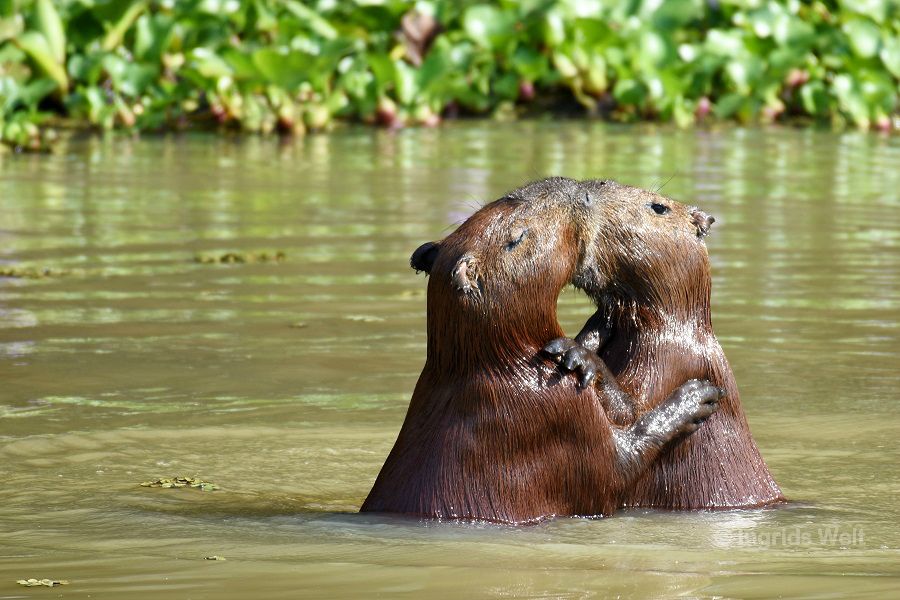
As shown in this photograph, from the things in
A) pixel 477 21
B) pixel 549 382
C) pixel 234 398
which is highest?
pixel 477 21

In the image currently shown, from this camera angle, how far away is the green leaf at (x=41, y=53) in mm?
13102

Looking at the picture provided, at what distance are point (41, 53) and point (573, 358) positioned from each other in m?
10.5

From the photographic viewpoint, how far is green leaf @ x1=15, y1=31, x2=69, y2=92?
13.1 meters

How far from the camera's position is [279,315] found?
675 centimetres

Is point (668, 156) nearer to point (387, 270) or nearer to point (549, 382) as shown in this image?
point (387, 270)

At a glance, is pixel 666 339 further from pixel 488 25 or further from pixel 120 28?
pixel 488 25

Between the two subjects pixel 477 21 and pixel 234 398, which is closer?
pixel 234 398

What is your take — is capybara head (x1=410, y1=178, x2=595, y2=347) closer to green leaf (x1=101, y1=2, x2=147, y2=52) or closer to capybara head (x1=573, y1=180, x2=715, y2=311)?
capybara head (x1=573, y1=180, x2=715, y2=311)

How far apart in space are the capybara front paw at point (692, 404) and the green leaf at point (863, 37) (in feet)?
36.3

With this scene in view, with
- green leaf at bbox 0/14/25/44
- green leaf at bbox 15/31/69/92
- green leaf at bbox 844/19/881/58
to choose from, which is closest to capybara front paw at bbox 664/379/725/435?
green leaf at bbox 15/31/69/92

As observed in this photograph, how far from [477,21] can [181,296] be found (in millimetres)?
8033

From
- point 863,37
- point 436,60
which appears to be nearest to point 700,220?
point 436,60

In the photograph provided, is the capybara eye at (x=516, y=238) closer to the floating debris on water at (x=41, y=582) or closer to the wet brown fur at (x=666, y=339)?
the wet brown fur at (x=666, y=339)

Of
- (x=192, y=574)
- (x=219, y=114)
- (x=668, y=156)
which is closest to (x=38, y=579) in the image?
(x=192, y=574)
